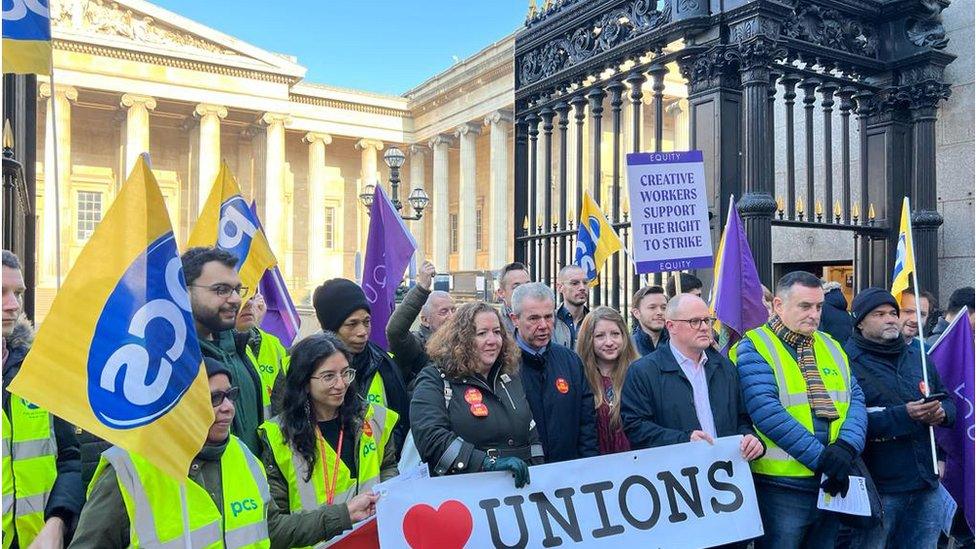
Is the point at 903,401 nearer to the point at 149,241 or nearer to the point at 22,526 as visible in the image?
the point at 149,241

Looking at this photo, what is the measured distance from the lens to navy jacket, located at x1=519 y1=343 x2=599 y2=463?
377 centimetres

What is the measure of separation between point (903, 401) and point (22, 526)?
3948mm

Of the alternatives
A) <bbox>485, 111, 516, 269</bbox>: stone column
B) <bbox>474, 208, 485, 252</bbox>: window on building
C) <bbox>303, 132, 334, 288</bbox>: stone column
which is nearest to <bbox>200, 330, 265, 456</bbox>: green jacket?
<bbox>485, 111, 516, 269</bbox>: stone column

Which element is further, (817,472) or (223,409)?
(817,472)

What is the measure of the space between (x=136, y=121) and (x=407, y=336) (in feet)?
119

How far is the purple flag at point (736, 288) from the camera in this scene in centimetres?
510

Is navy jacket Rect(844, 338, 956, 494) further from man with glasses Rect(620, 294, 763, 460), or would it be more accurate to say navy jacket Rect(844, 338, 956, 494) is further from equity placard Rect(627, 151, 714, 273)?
Answer: equity placard Rect(627, 151, 714, 273)

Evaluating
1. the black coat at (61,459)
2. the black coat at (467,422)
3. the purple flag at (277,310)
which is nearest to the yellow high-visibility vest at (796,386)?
the black coat at (467,422)

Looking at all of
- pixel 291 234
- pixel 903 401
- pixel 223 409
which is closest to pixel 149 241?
pixel 223 409

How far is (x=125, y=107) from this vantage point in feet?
120

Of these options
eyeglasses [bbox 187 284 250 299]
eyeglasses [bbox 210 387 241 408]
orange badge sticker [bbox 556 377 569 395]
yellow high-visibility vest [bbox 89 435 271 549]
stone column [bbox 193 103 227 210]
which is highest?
stone column [bbox 193 103 227 210]

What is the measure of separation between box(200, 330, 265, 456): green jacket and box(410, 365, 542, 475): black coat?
710 mm

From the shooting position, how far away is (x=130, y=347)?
2346 millimetres

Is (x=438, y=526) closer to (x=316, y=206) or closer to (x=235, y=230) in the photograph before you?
(x=235, y=230)
